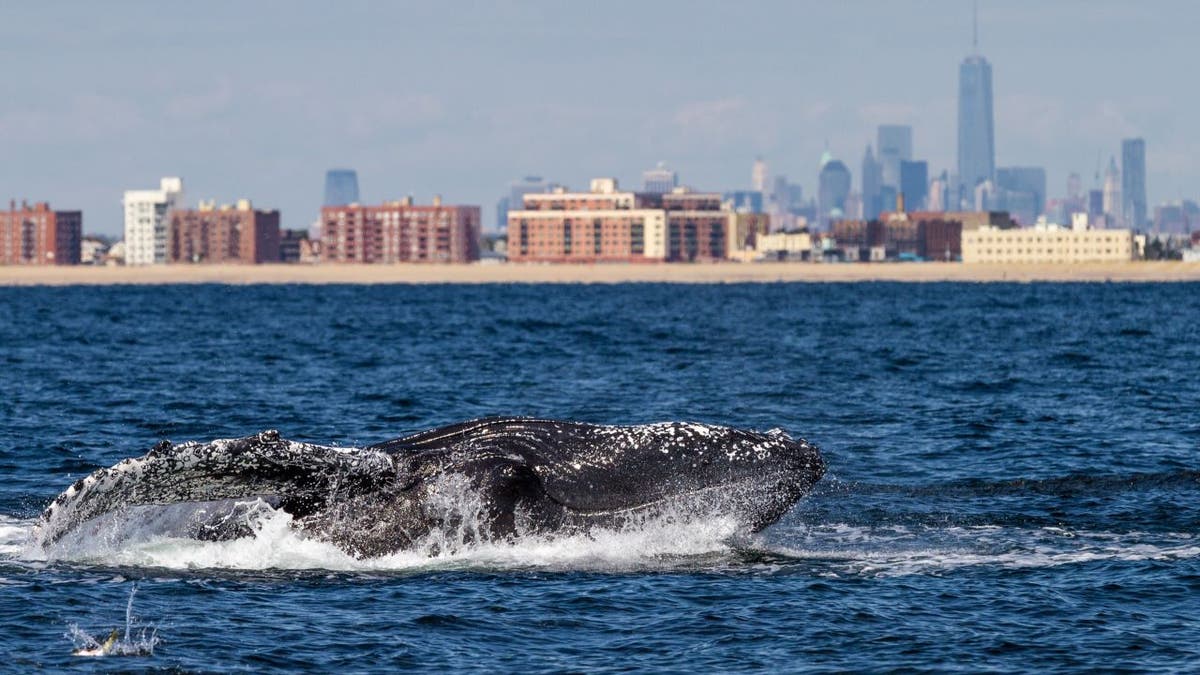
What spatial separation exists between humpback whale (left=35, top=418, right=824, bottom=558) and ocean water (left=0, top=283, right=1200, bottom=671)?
1.00 feet

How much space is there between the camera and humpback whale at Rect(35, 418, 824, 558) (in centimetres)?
1950

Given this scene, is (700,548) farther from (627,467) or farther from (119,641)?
(119,641)

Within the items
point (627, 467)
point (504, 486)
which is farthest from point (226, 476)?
point (627, 467)

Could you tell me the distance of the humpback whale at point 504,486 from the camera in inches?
768

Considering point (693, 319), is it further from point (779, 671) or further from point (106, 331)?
point (779, 671)

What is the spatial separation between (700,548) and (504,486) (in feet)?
8.57

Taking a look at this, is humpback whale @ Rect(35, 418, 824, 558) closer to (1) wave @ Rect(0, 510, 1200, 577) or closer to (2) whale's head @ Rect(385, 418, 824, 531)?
(2) whale's head @ Rect(385, 418, 824, 531)

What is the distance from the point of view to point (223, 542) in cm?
2050

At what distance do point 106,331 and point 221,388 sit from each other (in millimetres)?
45339

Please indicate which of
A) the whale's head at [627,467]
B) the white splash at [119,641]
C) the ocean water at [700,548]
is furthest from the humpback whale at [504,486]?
the white splash at [119,641]

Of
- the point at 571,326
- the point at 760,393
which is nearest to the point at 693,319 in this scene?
the point at 571,326

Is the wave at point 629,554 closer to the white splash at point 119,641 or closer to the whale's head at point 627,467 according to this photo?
the whale's head at point 627,467

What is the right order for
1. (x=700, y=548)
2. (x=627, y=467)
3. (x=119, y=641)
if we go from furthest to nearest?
Answer: 1. (x=700, y=548)
2. (x=627, y=467)
3. (x=119, y=641)

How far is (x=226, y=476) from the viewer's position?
18.2 metres
